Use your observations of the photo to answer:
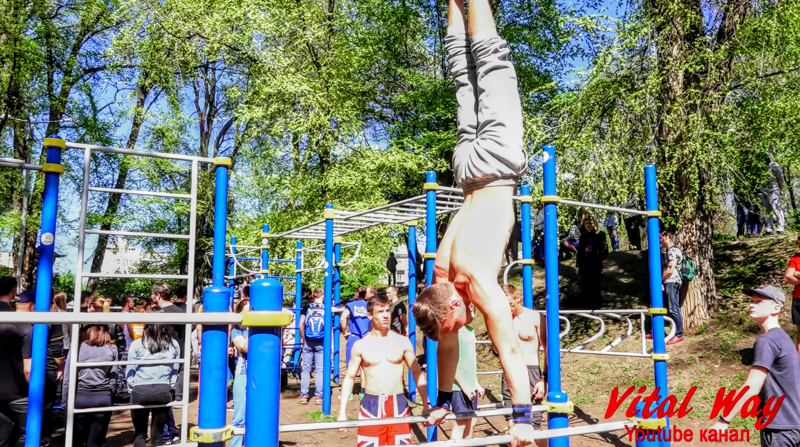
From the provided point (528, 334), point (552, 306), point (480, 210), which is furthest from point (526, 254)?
point (480, 210)

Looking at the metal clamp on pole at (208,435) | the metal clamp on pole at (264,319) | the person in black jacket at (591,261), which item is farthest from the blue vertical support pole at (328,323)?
the metal clamp on pole at (264,319)

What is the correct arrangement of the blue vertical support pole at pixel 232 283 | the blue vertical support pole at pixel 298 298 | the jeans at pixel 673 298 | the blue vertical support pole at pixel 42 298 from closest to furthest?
the blue vertical support pole at pixel 232 283 → the blue vertical support pole at pixel 42 298 → the jeans at pixel 673 298 → the blue vertical support pole at pixel 298 298

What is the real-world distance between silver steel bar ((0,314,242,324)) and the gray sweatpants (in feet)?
5.78

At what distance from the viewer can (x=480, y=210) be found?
3.01 meters

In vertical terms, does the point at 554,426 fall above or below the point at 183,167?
below

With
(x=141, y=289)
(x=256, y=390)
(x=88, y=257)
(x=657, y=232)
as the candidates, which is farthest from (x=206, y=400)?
(x=141, y=289)

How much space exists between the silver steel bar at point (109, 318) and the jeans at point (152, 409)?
→ 404cm

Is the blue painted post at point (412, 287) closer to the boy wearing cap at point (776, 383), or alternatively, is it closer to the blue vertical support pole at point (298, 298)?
the blue vertical support pole at point (298, 298)

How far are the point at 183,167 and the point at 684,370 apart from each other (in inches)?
591

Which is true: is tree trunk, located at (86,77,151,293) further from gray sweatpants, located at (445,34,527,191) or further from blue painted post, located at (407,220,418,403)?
gray sweatpants, located at (445,34,527,191)

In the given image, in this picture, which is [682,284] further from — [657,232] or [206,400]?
[206,400]

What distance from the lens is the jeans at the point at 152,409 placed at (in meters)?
5.25

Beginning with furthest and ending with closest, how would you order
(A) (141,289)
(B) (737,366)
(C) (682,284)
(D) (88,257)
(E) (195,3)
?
1. (A) (141,289)
2. (E) (195,3)
3. (D) (88,257)
4. (C) (682,284)
5. (B) (737,366)

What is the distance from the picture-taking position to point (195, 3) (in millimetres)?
15180
